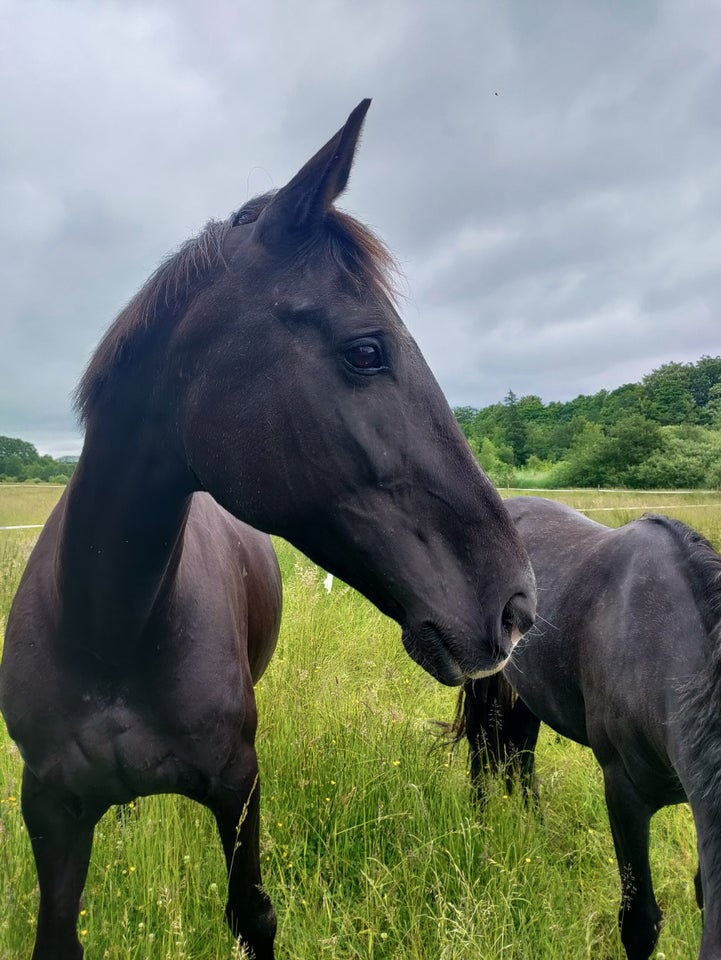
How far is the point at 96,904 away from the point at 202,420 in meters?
2.10

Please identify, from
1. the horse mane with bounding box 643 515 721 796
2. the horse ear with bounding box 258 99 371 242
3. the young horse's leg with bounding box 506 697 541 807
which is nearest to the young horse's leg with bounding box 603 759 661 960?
the horse mane with bounding box 643 515 721 796

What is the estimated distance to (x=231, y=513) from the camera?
1577mm

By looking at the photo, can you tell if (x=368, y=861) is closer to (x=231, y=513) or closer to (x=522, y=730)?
(x=522, y=730)

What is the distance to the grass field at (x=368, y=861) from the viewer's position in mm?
2184

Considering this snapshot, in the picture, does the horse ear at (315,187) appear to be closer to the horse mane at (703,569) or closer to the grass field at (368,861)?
the horse mane at (703,569)

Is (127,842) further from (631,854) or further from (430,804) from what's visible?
(631,854)

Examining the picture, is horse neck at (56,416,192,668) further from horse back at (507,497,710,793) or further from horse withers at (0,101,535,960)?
horse back at (507,497,710,793)

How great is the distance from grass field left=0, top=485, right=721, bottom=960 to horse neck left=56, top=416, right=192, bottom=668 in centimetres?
88

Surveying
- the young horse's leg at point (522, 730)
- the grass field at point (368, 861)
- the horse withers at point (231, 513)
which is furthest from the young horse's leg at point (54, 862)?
the young horse's leg at point (522, 730)

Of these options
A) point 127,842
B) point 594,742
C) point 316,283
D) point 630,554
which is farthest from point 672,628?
point 127,842

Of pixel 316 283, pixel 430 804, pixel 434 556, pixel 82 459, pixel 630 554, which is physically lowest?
pixel 430 804

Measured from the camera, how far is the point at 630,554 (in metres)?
2.74

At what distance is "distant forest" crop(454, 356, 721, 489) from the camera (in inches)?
1145

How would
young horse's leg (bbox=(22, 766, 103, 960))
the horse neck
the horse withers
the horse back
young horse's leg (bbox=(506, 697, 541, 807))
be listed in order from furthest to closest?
1. young horse's leg (bbox=(506, 697, 541, 807))
2. the horse back
3. young horse's leg (bbox=(22, 766, 103, 960))
4. the horse neck
5. the horse withers
